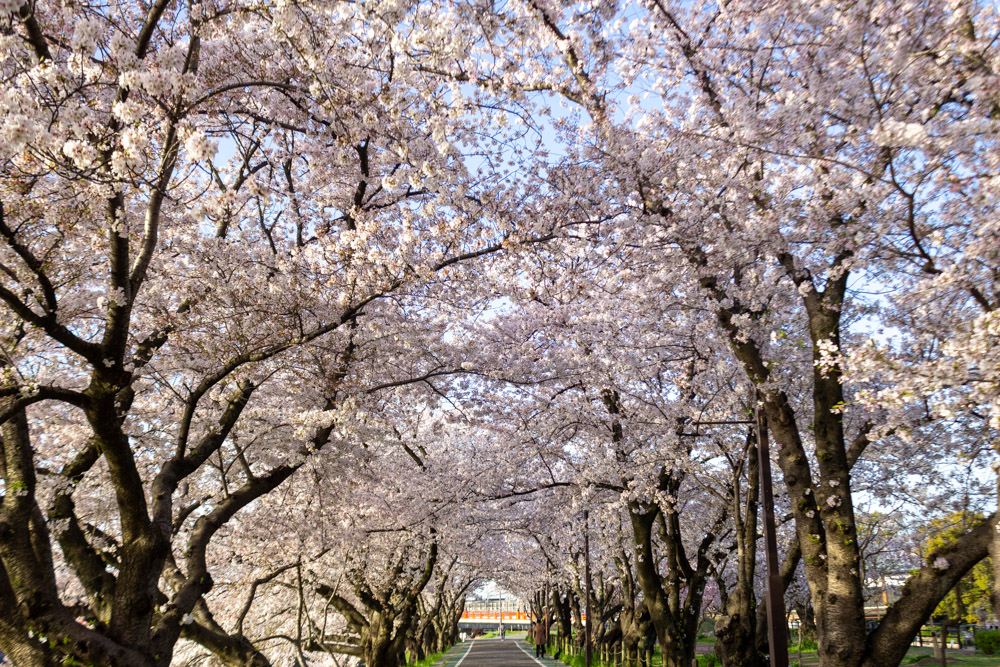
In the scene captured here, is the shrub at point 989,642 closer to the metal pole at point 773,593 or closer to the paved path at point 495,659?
the paved path at point 495,659

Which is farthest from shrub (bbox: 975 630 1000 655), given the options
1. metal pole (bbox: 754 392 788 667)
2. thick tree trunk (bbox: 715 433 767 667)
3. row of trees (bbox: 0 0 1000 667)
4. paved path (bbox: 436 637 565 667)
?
metal pole (bbox: 754 392 788 667)

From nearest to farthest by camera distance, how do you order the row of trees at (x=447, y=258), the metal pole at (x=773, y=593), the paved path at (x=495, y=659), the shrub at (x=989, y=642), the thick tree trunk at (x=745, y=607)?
the row of trees at (x=447, y=258)
the metal pole at (x=773, y=593)
the thick tree trunk at (x=745, y=607)
the shrub at (x=989, y=642)
the paved path at (x=495, y=659)

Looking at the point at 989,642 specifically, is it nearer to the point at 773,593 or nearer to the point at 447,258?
the point at 773,593

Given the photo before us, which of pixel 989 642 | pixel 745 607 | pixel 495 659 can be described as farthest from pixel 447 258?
pixel 495 659

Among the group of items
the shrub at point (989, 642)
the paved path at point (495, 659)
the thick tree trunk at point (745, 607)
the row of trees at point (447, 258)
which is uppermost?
the row of trees at point (447, 258)

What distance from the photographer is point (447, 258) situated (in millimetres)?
9062

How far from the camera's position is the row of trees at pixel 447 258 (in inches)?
264

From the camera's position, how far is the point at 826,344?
766 cm

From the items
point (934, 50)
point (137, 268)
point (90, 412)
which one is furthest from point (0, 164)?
point (934, 50)

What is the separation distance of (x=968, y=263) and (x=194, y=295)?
9.03 metres

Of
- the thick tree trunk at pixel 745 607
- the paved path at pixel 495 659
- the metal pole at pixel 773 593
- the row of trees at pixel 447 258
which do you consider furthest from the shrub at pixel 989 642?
the metal pole at pixel 773 593

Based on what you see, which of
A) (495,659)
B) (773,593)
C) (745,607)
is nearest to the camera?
(773,593)

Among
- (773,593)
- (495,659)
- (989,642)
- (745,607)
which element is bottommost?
(495,659)

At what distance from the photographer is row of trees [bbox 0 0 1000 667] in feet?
22.0
